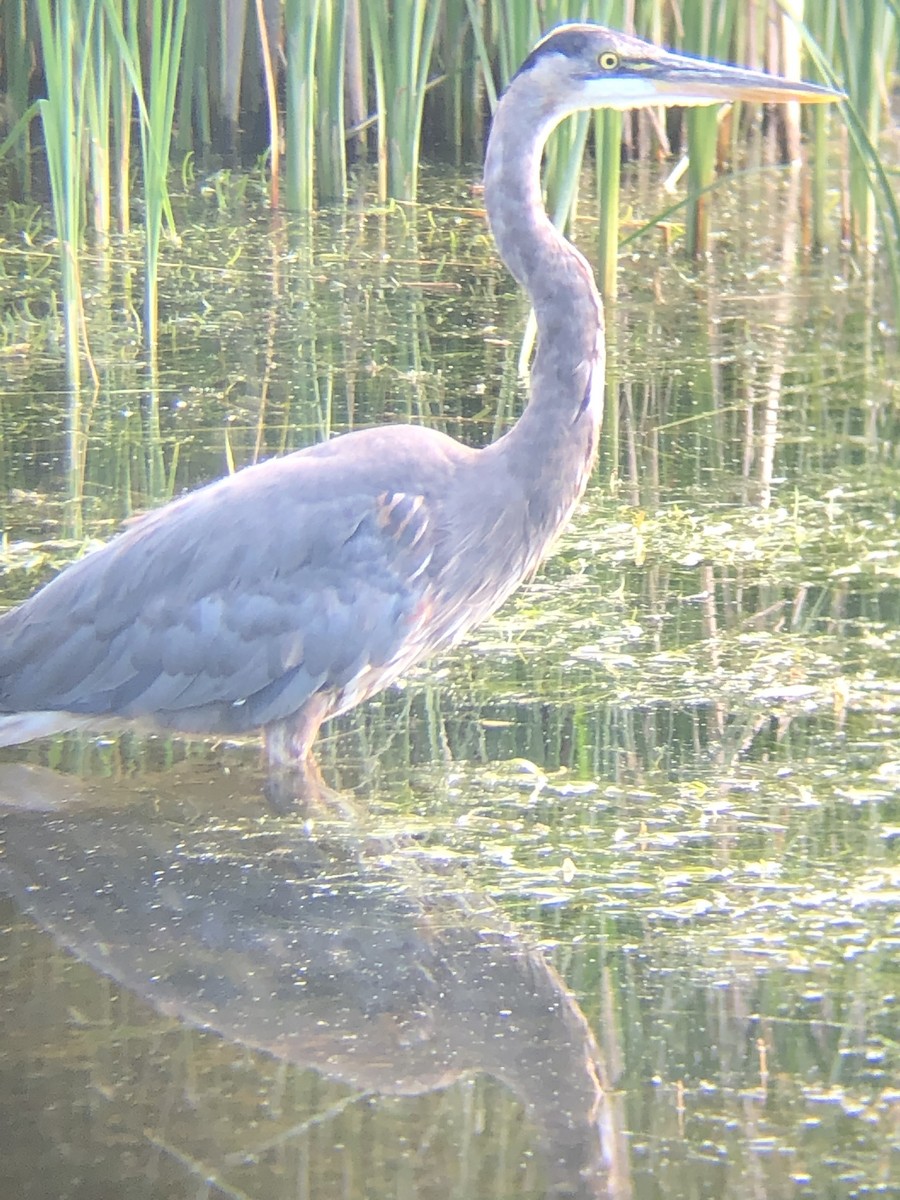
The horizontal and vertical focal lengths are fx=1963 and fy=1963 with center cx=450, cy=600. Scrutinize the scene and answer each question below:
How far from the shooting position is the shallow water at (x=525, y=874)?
2.38 m

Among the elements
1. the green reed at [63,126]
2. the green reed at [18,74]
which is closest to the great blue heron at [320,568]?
the green reed at [63,126]

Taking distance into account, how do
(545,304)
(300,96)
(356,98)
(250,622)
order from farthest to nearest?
1. (356,98)
2. (300,96)
3. (545,304)
4. (250,622)

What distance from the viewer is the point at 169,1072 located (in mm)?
2561

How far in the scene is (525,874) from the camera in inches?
121

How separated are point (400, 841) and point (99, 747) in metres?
0.80

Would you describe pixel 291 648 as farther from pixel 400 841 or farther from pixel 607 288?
pixel 607 288

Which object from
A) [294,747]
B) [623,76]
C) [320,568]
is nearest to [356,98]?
[623,76]

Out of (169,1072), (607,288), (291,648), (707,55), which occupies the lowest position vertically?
(169,1072)

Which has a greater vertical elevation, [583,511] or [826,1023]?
[583,511]

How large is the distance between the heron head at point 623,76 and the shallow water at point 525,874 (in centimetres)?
105

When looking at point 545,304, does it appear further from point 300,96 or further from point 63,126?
point 300,96

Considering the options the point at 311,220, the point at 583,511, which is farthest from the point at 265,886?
the point at 311,220

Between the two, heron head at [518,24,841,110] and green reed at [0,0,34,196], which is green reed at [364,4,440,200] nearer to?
green reed at [0,0,34,196]

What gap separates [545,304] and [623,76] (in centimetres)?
51
